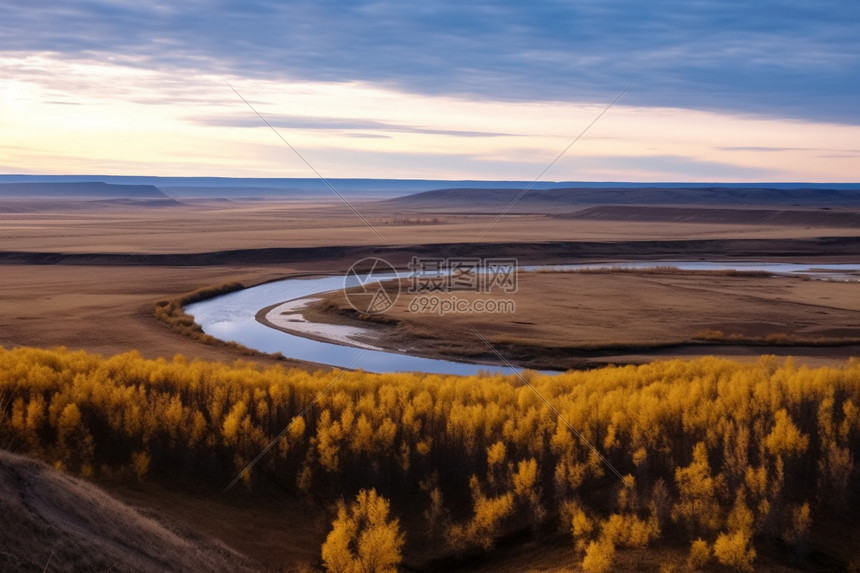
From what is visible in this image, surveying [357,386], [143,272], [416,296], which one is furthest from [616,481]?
[143,272]

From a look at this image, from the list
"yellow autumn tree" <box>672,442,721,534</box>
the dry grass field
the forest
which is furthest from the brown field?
"yellow autumn tree" <box>672,442,721,534</box>

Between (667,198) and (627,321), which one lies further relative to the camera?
(667,198)

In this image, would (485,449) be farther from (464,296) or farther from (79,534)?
(464,296)

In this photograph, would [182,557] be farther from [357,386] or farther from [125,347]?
[125,347]

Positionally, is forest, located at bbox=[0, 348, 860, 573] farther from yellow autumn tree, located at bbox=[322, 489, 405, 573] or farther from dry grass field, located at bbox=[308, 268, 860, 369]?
dry grass field, located at bbox=[308, 268, 860, 369]

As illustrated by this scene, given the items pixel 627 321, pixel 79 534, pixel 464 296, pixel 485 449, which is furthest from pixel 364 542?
pixel 464 296
